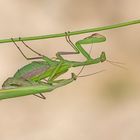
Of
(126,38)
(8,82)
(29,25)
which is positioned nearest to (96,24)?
(126,38)

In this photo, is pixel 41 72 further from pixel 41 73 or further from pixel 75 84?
pixel 75 84

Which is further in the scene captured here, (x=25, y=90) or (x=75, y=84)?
(x=75, y=84)

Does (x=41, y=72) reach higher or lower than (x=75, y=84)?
lower

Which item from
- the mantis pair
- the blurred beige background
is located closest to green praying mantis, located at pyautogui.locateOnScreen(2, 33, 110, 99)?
the mantis pair

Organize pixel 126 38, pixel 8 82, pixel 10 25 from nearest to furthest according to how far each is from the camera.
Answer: pixel 8 82
pixel 10 25
pixel 126 38

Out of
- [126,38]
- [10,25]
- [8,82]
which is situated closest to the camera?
[8,82]

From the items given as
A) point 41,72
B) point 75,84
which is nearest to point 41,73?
point 41,72

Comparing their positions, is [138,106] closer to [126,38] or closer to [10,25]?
[126,38]

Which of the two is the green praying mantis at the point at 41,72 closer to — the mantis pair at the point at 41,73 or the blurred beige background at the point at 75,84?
the mantis pair at the point at 41,73
